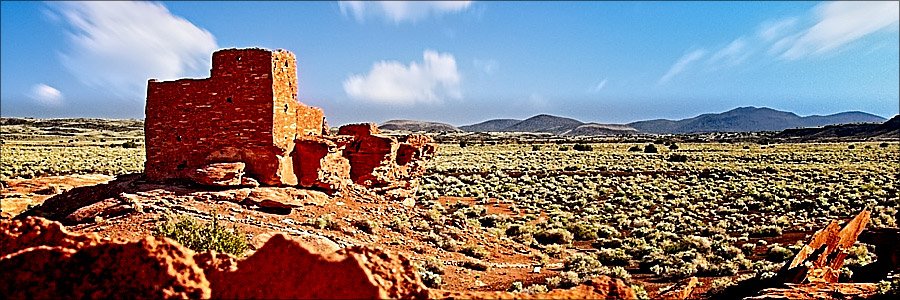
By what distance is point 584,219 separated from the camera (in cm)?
2247

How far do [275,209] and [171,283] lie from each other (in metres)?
9.95

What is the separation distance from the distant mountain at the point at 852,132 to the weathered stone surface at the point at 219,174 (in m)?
136

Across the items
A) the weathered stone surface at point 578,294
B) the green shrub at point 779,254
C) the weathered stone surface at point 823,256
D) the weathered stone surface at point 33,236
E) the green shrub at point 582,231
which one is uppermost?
the weathered stone surface at point 33,236

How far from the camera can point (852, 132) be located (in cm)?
13312

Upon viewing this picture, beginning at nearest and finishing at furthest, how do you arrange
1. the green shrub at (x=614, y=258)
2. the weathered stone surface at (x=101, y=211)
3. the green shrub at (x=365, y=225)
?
the weathered stone surface at (x=101, y=211), the green shrub at (x=365, y=225), the green shrub at (x=614, y=258)

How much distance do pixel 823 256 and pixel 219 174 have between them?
44.5ft

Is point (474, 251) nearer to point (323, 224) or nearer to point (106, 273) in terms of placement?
point (323, 224)

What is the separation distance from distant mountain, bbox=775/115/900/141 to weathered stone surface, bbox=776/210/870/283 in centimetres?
13006

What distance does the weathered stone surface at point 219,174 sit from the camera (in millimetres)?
14141

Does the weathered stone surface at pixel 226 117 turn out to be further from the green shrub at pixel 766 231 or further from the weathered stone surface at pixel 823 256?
the green shrub at pixel 766 231

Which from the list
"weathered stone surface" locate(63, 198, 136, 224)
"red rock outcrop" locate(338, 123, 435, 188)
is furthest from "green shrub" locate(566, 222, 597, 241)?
"weathered stone surface" locate(63, 198, 136, 224)

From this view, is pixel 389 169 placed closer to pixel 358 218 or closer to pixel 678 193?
pixel 358 218

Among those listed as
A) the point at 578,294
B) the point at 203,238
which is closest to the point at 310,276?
the point at 578,294

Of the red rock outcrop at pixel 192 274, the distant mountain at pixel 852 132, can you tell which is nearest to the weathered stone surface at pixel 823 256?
the red rock outcrop at pixel 192 274
